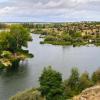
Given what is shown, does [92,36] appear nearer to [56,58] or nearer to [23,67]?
[56,58]

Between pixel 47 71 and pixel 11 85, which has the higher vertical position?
pixel 47 71

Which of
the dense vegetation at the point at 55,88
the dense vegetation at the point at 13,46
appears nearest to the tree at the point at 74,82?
the dense vegetation at the point at 55,88

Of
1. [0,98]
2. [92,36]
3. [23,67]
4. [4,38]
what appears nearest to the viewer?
[0,98]

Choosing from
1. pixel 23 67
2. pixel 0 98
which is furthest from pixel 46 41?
pixel 0 98

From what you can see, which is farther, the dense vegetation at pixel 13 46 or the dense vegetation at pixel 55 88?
the dense vegetation at pixel 13 46

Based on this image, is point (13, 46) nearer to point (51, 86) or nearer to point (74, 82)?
point (74, 82)

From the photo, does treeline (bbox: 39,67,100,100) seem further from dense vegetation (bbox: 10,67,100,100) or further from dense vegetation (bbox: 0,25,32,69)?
dense vegetation (bbox: 0,25,32,69)

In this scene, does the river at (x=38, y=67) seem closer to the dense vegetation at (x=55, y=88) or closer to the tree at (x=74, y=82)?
the dense vegetation at (x=55, y=88)

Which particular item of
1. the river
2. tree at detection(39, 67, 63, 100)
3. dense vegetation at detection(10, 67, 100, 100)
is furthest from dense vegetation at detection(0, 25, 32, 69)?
tree at detection(39, 67, 63, 100)
